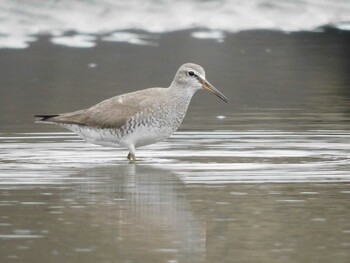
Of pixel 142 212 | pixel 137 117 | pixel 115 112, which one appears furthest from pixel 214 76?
pixel 142 212

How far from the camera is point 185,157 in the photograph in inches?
470

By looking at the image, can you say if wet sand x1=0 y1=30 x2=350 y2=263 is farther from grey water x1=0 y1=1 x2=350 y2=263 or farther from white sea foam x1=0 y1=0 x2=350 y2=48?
white sea foam x1=0 y1=0 x2=350 y2=48

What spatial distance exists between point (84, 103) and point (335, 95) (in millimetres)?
3187

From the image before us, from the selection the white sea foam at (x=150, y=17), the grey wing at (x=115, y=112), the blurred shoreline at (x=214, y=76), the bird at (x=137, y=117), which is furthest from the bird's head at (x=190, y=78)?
the white sea foam at (x=150, y=17)

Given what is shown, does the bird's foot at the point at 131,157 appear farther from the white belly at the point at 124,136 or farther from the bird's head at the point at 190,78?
the bird's head at the point at 190,78

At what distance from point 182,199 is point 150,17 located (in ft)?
44.1

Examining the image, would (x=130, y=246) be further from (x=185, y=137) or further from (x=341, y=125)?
(x=341, y=125)

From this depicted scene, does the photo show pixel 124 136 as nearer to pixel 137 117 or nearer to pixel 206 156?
pixel 137 117

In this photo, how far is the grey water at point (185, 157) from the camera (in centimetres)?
839

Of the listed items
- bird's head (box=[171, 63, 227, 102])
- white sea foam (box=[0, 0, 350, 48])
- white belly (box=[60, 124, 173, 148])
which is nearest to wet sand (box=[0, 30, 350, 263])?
white belly (box=[60, 124, 173, 148])

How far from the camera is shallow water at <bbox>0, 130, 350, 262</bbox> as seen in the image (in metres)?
8.17

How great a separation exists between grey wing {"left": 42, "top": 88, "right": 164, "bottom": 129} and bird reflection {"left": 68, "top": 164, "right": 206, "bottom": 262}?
2.61ft

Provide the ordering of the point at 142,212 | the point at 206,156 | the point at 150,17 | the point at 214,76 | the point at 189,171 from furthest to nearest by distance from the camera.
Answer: the point at 150,17 < the point at 214,76 < the point at 206,156 < the point at 189,171 < the point at 142,212

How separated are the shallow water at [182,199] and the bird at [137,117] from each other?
0.20m
